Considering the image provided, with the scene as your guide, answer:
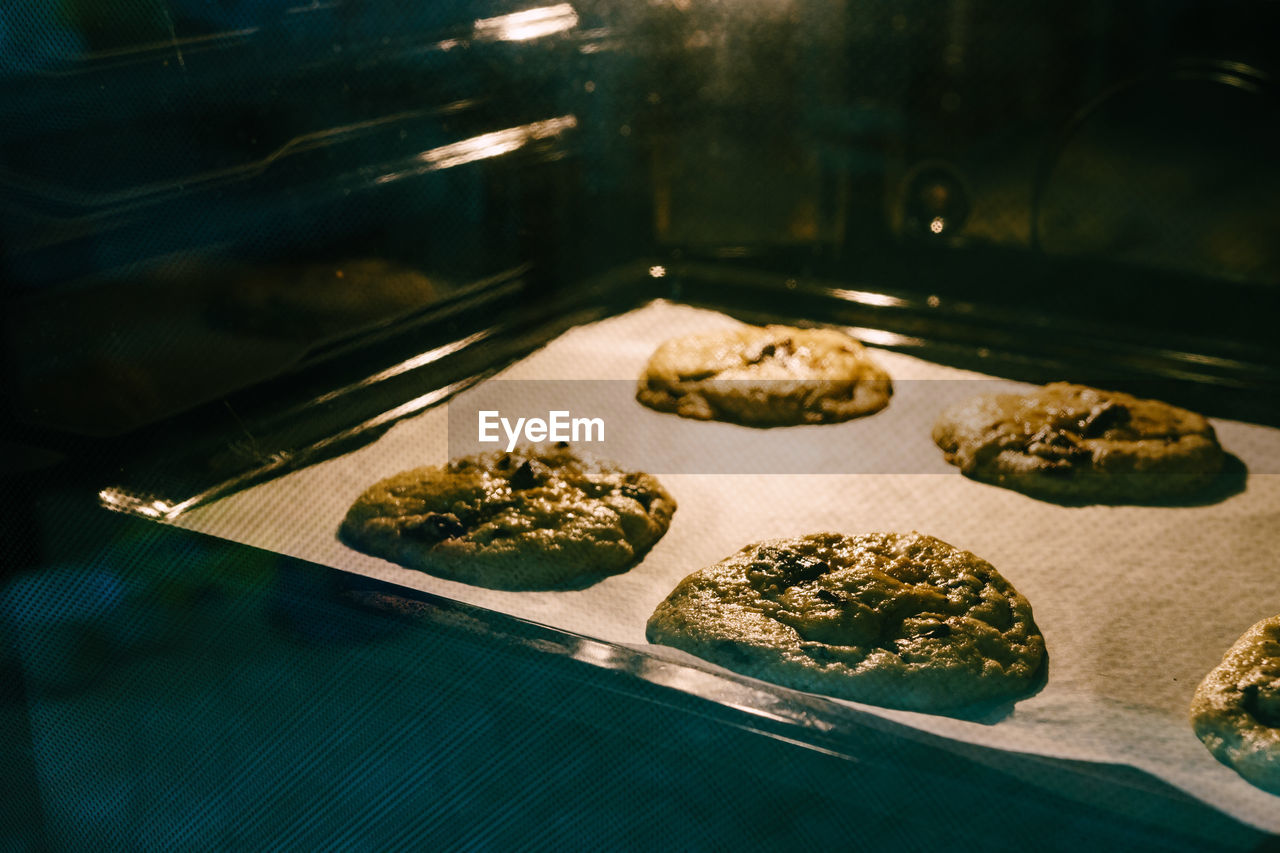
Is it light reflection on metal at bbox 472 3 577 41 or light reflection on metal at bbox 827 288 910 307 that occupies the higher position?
light reflection on metal at bbox 472 3 577 41

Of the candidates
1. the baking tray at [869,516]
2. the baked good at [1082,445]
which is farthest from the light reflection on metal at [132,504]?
the baked good at [1082,445]

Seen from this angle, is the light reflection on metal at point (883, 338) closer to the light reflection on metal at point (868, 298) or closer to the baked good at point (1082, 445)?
the light reflection on metal at point (868, 298)

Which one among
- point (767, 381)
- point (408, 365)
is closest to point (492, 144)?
point (408, 365)

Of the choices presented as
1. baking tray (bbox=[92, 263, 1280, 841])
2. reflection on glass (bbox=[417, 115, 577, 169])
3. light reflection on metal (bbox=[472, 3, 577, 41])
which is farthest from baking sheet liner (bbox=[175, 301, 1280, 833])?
light reflection on metal (bbox=[472, 3, 577, 41])

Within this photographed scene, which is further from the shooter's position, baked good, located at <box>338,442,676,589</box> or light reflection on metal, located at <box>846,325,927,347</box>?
light reflection on metal, located at <box>846,325,927,347</box>

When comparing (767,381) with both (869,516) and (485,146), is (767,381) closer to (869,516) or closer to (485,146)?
(869,516)

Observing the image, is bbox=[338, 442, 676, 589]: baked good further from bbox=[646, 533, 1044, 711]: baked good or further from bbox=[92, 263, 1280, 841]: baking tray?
bbox=[646, 533, 1044, 711]: baked good

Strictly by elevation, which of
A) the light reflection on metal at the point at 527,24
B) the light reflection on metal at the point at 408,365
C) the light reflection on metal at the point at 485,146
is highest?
the light reflection on metal at the point at 527,24
